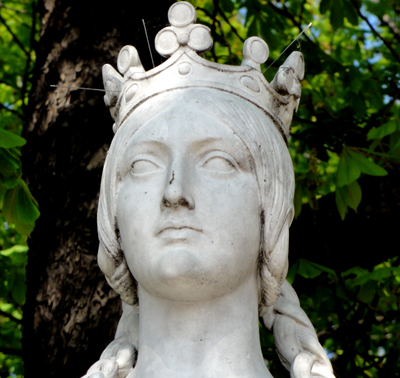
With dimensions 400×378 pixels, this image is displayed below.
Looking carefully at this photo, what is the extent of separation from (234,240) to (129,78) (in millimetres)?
1006

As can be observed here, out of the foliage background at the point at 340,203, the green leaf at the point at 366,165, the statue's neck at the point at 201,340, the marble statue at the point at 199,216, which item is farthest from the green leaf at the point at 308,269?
the statue's neck at the point at 201,340

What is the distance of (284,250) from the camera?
3027mm

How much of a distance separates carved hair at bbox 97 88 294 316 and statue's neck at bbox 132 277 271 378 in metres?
0.18

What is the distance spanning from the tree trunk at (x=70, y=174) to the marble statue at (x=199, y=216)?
2.75ft

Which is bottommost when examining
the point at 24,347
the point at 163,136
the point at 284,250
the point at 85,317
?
the point at 24,347

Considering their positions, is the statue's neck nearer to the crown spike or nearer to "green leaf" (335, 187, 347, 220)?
the crown spike

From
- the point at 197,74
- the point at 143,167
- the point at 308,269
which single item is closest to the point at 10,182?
the point at 143,167

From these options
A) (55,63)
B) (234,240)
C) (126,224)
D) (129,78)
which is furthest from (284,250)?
(55,63)

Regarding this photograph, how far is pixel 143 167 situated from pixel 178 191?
0.96 feet

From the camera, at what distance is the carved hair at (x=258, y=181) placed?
300 centimetres

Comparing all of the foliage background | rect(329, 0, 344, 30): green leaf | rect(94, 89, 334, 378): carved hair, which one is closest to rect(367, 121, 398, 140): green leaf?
the foliage background

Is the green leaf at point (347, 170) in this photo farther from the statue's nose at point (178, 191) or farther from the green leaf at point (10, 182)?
the green leaf at point (10, 182)

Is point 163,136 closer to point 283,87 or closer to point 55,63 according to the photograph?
point 283,87

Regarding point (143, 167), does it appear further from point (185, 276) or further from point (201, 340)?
point (201, 340)
